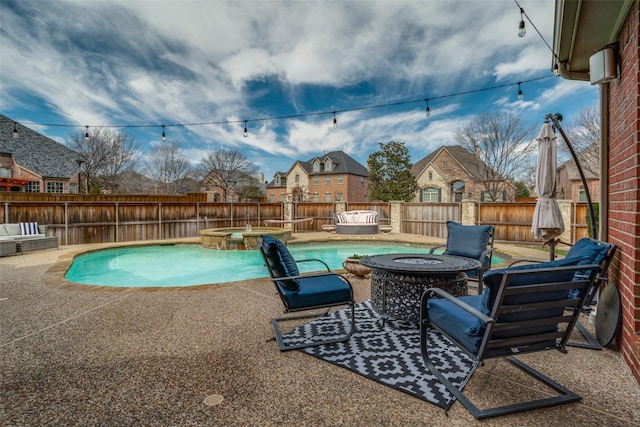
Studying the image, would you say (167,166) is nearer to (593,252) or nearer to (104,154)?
(104,154)

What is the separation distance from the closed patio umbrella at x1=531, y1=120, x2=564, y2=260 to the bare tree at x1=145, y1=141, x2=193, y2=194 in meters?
33.8

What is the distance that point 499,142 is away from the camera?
19203mm

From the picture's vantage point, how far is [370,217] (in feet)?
45.5

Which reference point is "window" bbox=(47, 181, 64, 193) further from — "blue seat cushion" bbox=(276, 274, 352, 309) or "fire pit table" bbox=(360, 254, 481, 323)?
"fire pit table" bbox=(360, 254, 481, 323)

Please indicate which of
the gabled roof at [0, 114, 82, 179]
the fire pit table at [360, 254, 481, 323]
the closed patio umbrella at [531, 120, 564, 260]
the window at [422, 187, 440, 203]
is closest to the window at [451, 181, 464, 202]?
the window at [422, 187, 440, 203]

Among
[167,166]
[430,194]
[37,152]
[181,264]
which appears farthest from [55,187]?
[430,194]

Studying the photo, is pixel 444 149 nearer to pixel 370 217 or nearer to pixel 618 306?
pixel 370 217

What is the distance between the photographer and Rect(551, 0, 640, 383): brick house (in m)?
2.19

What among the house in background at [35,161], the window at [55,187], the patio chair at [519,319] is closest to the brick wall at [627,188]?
the patio chair at [519,319]

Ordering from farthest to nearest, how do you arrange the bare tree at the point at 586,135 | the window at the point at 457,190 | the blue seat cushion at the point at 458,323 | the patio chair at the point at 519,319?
the window at the point at 457,190, the bare tree at the point at 586,135, the blue seat cushion at the point at 458,323, the patio chair at the point at 519,319

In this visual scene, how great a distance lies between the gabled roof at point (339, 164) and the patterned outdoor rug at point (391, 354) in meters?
27.8

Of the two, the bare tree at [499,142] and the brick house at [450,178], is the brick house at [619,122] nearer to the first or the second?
the bare tree at [499,142]

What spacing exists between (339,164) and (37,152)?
24725mm

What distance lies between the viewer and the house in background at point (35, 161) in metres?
21.6
